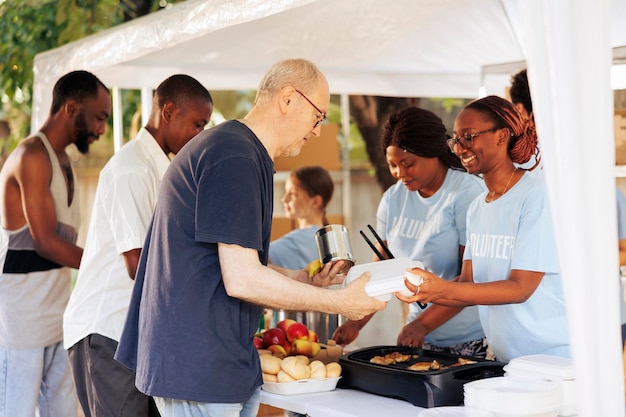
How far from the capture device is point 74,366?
9.95 ft

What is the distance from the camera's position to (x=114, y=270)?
9.84 feet

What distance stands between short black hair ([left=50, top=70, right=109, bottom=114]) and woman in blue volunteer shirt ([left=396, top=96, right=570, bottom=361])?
1.68m

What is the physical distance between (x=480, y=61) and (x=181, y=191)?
337 cm

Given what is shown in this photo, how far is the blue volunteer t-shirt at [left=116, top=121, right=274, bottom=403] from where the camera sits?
2.17 m

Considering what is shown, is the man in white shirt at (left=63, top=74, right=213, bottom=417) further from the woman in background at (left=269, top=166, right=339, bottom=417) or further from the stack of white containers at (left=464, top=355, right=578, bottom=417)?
the woman in background at (left=269, top=166, right=339, bottom=417)

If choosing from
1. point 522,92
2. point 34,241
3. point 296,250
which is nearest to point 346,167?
point 296,250

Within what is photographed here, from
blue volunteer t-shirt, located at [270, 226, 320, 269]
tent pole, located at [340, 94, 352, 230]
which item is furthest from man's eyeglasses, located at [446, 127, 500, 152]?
tent pole, located at [340, 94, 352, 230]

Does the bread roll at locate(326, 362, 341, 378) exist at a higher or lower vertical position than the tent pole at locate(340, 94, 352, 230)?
lower

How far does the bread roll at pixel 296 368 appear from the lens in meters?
2.70

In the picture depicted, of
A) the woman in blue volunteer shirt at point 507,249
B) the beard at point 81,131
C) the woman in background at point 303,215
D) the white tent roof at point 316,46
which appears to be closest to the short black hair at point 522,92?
the white tent roof at point 316,46

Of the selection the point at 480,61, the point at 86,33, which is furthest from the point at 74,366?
the point at 86,33

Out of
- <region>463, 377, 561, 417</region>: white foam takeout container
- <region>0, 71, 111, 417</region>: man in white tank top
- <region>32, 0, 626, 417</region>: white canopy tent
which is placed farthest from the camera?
<region>0, 71, 111, 417</region>: man in white tank top

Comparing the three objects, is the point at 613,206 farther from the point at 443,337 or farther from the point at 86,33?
the point at 86,33

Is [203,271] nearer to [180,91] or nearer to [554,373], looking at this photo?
[554,373]
